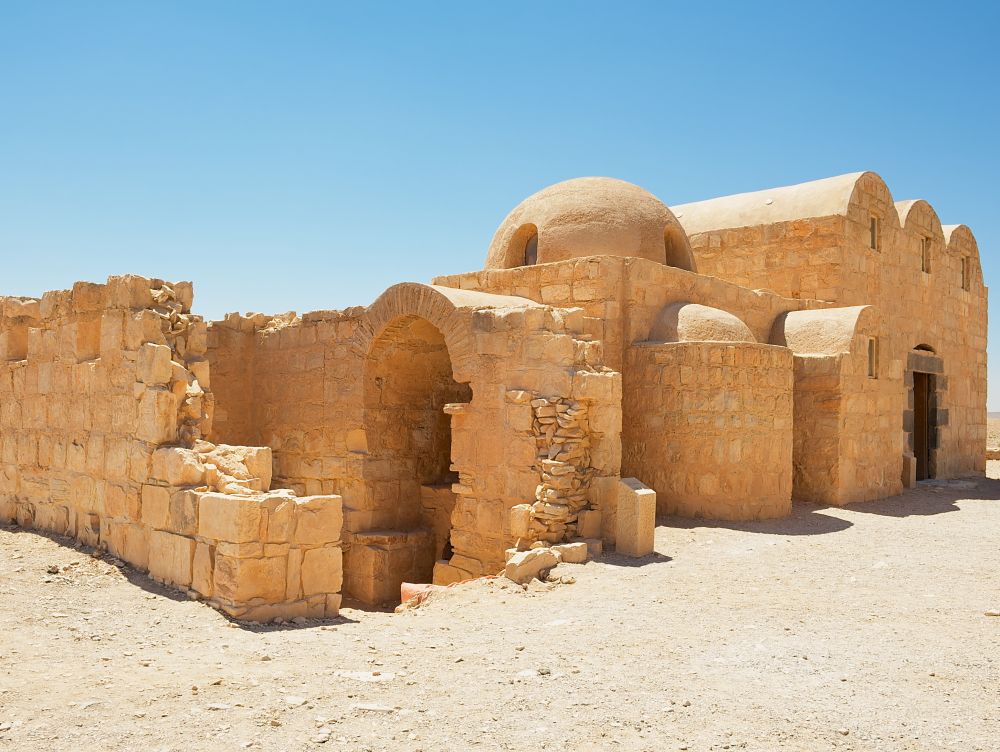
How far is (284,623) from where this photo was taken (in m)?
5.07

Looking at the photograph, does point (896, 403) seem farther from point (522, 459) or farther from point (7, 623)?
point (7, 623)

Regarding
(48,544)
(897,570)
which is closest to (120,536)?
(48,544)

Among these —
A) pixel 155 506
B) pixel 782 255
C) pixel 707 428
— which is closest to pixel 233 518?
pixel 155 506

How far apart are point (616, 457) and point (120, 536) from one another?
13.3 feet

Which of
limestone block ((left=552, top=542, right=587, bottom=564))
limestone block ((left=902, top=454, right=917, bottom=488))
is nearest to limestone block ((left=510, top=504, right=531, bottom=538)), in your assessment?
limestone block ((left=552, top=542, right=587, bottom=564))

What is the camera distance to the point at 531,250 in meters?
10.7

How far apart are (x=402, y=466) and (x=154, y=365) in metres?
4.03

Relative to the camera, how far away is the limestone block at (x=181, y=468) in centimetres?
549

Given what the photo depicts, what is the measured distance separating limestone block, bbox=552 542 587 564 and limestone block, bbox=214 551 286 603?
235cm

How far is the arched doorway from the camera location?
8.98 m

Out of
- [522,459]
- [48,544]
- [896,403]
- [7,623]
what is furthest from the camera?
[896,403]

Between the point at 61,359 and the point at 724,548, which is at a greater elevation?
the point at 61,359

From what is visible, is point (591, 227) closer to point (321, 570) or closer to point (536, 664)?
point (321, 570)

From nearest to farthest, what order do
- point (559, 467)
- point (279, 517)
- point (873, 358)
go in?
point (279, 517)
point (559, 467)
point (873, 358)
